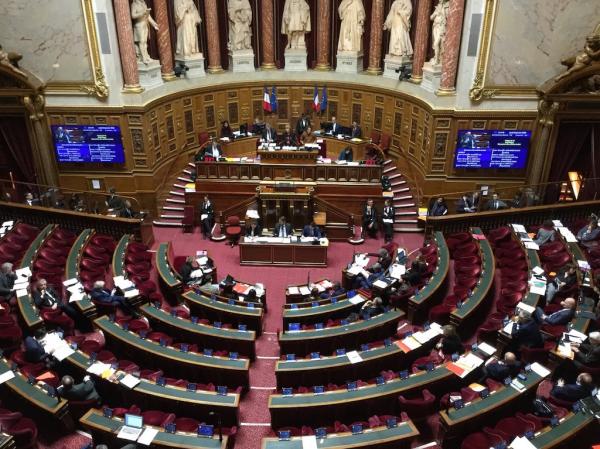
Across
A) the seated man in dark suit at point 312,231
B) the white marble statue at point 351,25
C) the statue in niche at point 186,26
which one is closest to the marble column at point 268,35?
the statue in niche at point 186,26

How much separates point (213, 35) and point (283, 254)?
9.97m

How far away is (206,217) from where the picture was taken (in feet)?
55.8

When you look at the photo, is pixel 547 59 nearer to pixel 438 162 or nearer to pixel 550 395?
pixel 438 162

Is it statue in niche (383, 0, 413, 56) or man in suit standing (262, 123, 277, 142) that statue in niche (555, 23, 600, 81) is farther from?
man in suit standing (262, 123, 277, 142)

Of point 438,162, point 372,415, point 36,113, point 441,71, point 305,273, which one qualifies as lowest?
point 305,273

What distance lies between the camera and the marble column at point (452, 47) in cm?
1546

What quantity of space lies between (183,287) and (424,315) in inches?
230

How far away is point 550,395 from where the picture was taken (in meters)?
9.01

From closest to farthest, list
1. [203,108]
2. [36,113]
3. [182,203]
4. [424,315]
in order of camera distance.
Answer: [424,315]
[36,113]
[182,203]
[203,108]

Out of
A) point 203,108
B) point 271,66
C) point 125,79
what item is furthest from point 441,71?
point 125,79

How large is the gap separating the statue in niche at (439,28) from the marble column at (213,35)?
822cm

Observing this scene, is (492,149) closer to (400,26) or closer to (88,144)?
(400,26)

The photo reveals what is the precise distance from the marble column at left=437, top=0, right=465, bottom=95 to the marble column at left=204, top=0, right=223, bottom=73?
8.95m

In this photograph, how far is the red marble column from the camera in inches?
738
